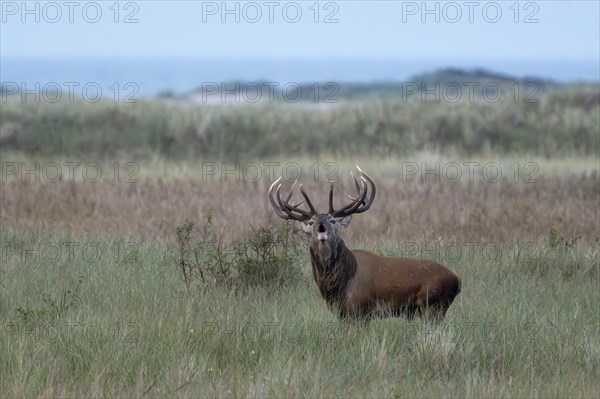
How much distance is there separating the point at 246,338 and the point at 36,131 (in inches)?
879

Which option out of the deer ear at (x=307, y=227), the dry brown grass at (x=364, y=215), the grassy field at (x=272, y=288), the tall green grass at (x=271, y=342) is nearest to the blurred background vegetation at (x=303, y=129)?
the grassy field at (x=272, y=288)

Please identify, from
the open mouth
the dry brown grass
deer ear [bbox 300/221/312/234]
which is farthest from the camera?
the dry brown grass

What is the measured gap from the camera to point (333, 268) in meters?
8.12

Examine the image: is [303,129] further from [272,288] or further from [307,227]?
[307,227]

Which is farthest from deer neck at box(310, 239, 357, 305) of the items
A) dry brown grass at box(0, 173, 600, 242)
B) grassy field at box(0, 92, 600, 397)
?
dry brown grass at box(0, 173, 600, 242)

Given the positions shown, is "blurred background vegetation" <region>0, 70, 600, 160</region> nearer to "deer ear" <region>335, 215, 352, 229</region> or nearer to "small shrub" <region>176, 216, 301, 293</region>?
"small shrub" <region>176, 216, 301, 293</region>

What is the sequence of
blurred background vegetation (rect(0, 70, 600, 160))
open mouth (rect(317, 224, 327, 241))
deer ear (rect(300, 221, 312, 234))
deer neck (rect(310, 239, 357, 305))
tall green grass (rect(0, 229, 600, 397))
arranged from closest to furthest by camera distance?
tall green grass (rect(0, 229, 600, 397))
open mouth (rect(317, 224, 327, 241))
deer ear (rect(300, 221, 312, 234))
deer neck (rect(310, 239, 357, 305))
blurred background vegetation (rect(0, 70, 600, 160))

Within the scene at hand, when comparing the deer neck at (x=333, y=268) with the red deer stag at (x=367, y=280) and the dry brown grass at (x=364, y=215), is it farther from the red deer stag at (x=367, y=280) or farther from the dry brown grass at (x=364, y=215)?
the dry brown grass at (x=364, y=215)

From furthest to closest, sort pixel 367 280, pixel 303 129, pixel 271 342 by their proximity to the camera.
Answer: pixel 303 129 → pixel 367 280 → pixel 271 342

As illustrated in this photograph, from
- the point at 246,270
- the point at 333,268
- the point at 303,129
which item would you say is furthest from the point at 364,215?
the point at 303,129

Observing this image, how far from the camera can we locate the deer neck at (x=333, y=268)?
8047mm

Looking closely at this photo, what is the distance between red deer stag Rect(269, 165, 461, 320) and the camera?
8.12m

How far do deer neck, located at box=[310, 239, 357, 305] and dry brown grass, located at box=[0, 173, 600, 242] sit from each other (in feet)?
13.6

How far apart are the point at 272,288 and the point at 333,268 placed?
2030 millimetres
